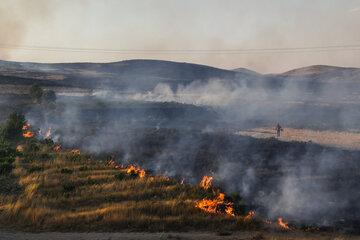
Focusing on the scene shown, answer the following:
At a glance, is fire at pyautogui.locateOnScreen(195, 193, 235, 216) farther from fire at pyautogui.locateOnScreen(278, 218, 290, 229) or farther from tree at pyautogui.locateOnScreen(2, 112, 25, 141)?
tree at pyautogui.locateOnScreen(2, 112, 25, 141)

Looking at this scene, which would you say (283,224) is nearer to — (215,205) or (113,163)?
(215,205)

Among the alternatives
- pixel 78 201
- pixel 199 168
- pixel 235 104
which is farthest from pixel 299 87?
pixel 78 201

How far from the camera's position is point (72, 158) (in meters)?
19.2

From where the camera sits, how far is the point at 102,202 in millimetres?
12422

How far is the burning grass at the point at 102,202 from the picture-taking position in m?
10.2

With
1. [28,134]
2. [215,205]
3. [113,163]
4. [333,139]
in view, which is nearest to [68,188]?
[113,163]

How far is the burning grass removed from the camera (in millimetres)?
10172

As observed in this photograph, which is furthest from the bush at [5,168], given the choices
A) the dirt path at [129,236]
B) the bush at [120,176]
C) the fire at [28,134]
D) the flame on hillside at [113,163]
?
the fire at [28,134]

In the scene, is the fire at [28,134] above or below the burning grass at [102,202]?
above

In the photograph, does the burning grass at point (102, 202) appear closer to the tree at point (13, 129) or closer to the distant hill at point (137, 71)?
the tree at point (13, 129)

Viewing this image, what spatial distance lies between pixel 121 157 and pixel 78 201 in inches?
378

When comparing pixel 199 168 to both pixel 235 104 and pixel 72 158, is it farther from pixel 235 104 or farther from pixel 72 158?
pixel 235 104

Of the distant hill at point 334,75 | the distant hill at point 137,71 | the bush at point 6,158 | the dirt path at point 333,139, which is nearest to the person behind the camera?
the bush at point 6,158

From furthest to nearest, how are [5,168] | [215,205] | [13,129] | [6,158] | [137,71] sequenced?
[137,71]
[13,129]
[6,158]
[5,168]
[215,205]
